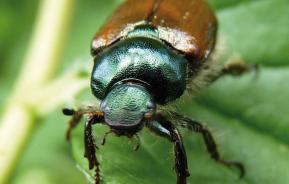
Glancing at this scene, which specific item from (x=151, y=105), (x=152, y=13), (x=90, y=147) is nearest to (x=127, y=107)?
(x=151, y=105)

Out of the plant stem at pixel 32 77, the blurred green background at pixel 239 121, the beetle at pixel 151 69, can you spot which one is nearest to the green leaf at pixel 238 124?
the blurred green background at pixel 239 121

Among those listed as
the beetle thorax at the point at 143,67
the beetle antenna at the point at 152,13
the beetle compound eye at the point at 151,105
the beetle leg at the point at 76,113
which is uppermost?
the beetle antenna at the point at 152,13

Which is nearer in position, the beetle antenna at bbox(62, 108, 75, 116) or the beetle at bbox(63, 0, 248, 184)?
the beetle at bbox(63, 0, 248, 184)

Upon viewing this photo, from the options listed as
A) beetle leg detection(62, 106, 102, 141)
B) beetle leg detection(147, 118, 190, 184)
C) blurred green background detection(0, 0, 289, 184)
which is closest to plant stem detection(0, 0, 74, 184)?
blurred green background detection(0, 0, 289, 184)

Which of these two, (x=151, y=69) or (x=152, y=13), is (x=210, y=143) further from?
(x=152, y=13)

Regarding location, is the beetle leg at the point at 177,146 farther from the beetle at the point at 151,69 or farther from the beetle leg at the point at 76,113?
the beetle leg at the point at 76,113

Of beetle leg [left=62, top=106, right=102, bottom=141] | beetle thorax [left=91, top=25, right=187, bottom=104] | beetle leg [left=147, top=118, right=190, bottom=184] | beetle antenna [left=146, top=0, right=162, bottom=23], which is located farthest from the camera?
beetle antenna [left=146, top=0, right=162, bottom=23]

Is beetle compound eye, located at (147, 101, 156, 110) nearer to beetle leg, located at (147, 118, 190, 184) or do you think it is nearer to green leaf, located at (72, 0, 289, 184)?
beetle leg, located at (147, 118, 190, 184)
